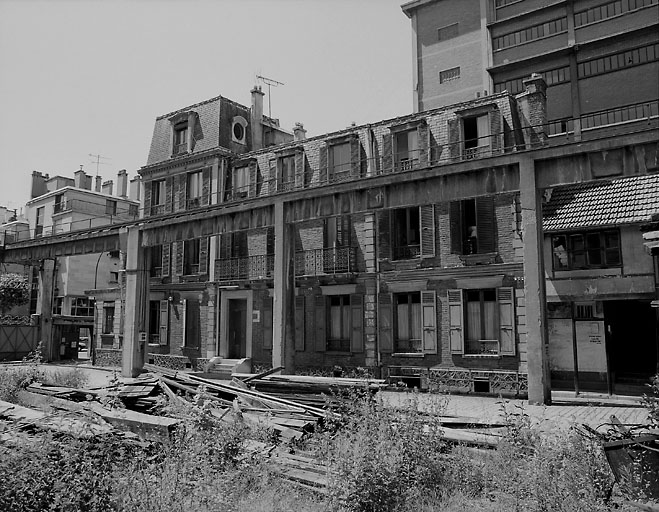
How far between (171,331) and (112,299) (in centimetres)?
541

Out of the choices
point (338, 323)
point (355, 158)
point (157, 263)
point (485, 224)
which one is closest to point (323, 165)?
point (355, 158)

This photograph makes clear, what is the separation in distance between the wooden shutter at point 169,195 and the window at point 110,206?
56.9 feet

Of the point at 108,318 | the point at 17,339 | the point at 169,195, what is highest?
the point at 169,195

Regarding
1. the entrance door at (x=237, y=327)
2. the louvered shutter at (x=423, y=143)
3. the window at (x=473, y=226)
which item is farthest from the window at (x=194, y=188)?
the window at (x=473, y=226)

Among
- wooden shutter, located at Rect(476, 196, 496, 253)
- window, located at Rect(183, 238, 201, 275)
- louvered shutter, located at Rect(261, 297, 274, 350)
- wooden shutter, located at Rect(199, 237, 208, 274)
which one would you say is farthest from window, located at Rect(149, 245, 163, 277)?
wooden shutter, located at Rect(476, 196, 496, 253)

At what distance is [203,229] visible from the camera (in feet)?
68.3

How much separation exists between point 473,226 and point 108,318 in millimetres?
21681

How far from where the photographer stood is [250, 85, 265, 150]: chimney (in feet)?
97.4

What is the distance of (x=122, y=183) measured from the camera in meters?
48.8

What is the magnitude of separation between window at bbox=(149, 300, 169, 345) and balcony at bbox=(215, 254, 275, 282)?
388 centimetres

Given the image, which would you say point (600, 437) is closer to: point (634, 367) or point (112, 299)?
point (634, 367)

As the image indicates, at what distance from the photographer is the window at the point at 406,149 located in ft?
69.5

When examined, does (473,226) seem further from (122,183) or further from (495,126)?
(122,183)

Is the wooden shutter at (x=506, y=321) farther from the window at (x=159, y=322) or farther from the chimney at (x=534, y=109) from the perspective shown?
the window at (x=159, y=322)
